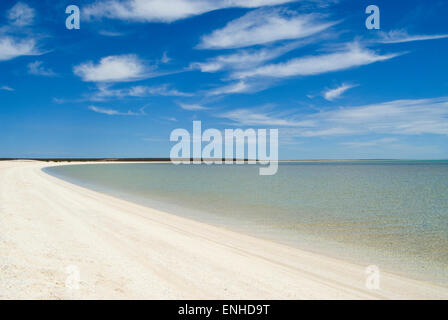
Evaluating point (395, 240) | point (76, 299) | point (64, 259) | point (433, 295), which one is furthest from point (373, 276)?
point (64, 259)

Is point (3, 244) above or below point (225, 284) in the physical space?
above

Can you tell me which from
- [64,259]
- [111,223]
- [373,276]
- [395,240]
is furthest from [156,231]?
[395,240]

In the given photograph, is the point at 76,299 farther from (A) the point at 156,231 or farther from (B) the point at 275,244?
(B) the point at 275,244

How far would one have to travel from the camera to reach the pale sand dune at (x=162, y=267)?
18.6 ft

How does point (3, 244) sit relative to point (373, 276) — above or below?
above

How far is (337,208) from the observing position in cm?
1986

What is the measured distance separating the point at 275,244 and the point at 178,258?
172 inches

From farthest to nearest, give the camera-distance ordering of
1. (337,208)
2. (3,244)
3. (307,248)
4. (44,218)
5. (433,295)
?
(337,208)
(44,218)
(307,248)
(3,244)
(433,295)

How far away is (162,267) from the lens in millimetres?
7031

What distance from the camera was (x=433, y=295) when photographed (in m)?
6.76

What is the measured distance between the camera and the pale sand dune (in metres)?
5.68
